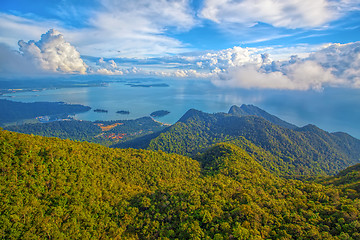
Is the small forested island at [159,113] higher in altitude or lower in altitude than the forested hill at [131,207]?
lower

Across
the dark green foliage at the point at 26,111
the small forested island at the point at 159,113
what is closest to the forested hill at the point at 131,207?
the small forested island at the point at 159,113

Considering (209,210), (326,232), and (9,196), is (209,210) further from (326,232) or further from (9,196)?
(9,196)

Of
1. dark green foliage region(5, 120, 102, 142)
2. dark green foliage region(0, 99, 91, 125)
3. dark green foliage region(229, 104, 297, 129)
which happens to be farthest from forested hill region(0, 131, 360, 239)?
dark green foliage region(0, 99, 91, 125)

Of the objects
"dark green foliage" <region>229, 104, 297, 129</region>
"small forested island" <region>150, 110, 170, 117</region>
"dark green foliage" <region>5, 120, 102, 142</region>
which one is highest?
"dark green foliage" <region>229, 104, 297, 129</region>

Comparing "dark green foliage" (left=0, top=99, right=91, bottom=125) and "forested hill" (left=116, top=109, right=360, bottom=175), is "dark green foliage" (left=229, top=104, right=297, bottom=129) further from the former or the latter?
"dark green foliage" (left=0, top=99, right=91, bottom=125)

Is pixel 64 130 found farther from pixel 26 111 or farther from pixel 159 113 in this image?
pixel 26 111

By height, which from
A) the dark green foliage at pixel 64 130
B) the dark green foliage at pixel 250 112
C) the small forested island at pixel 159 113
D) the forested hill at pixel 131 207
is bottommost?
the dark green foliage at pixel 64 130

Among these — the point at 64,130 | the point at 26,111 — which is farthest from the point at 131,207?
the point at 26,111

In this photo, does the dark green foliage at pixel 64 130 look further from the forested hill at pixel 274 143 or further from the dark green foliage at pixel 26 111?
the forested hill at pixel 274 143
